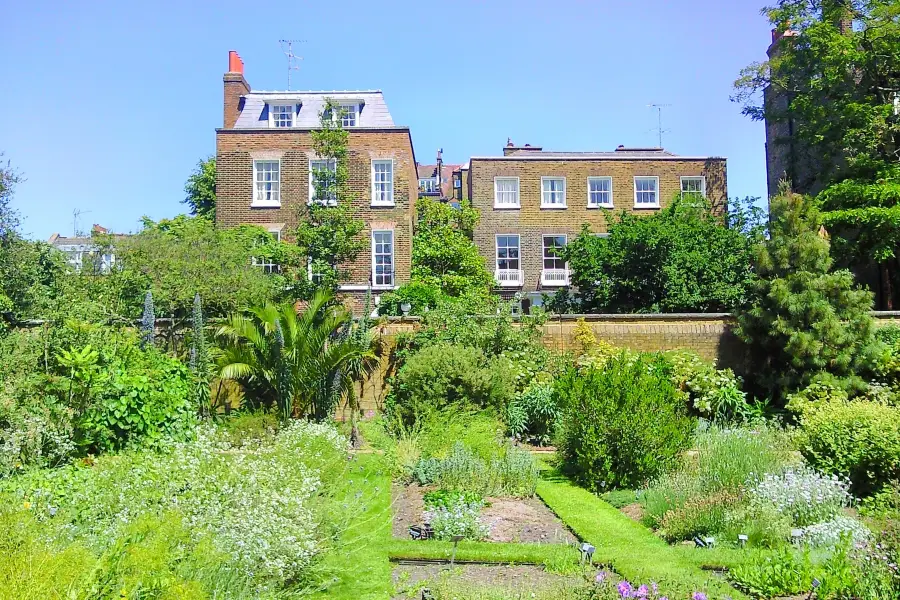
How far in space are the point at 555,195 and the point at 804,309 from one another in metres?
18.3

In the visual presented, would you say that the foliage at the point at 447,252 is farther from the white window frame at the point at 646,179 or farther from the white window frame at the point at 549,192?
the white window frame at the point at 646,179

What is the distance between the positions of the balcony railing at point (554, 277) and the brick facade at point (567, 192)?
249 mm

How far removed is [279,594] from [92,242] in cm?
1706

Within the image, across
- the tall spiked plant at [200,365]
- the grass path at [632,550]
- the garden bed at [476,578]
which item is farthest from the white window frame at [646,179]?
the garden bed at [476,578]

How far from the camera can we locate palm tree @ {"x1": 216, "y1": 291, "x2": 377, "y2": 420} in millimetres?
14930

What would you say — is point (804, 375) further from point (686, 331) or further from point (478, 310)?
point (478, 310)

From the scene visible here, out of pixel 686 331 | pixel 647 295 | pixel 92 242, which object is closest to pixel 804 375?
pixel 686 331

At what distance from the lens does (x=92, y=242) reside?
65.7 ft

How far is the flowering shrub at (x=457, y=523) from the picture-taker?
781cm

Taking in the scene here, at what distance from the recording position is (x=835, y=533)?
6910mm

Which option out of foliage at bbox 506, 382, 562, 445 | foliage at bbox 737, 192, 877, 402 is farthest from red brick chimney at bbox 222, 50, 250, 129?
foliage at bbox 737, 192, 877, 402

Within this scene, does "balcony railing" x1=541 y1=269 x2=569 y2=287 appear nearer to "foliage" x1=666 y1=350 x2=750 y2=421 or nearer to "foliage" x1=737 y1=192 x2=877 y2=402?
"foliage" x1=666 y1=350 x2=750 y2=421

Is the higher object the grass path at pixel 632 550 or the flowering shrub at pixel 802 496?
the flowering shrub at pixel 802 496

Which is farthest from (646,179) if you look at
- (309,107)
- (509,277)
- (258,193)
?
(258,193)
